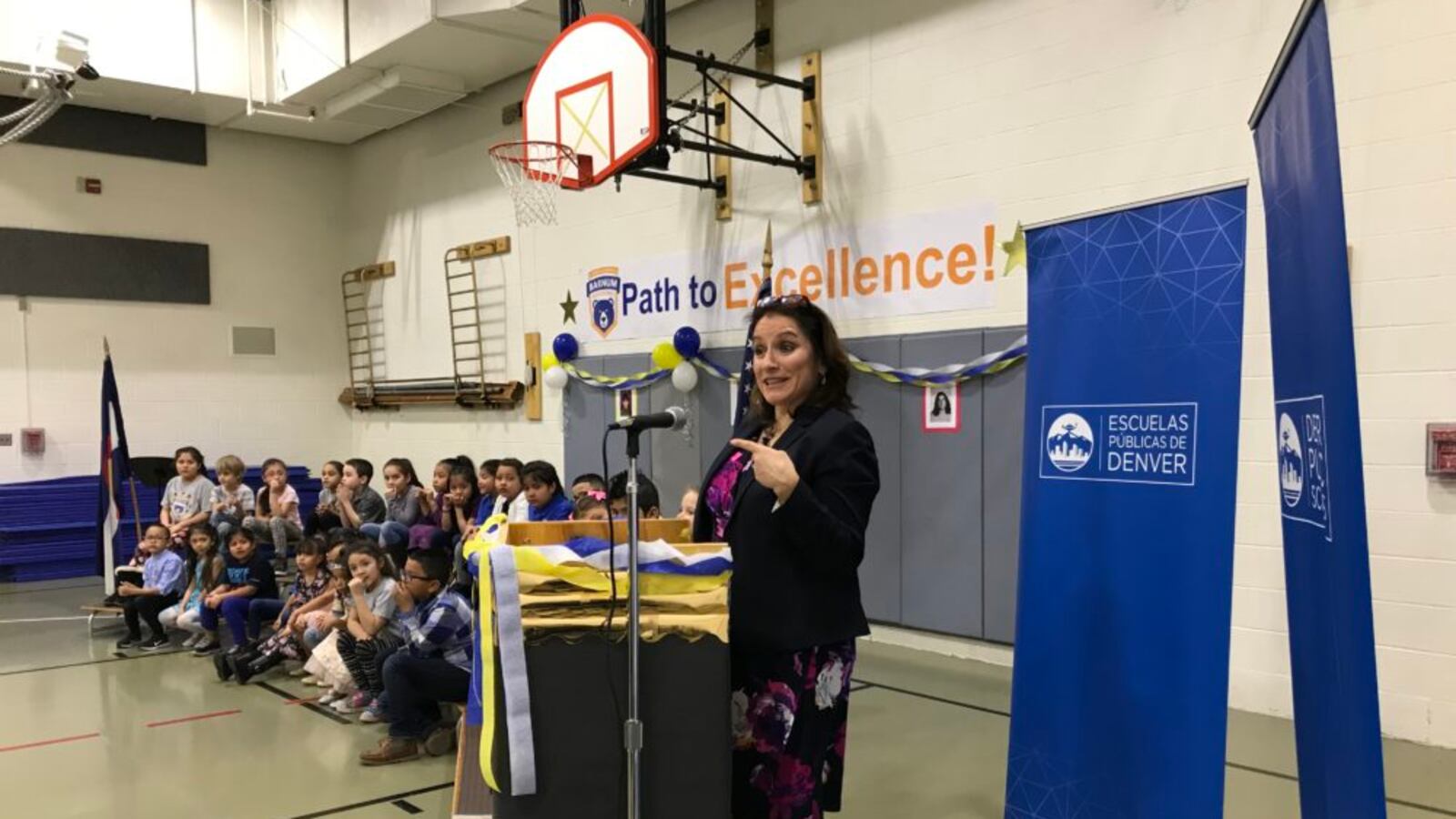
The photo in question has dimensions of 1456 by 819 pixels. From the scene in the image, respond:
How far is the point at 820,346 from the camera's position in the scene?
6.96 ft

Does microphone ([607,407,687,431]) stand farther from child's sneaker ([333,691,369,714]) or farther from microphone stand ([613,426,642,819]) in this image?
child's sneaker ([333,691,369,714])

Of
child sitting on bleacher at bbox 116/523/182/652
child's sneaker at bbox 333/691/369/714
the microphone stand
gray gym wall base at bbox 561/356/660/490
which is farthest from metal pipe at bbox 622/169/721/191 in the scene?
the microphone stand

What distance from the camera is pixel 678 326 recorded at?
670 centimetres

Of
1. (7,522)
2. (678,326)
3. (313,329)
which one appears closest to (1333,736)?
(678,326)

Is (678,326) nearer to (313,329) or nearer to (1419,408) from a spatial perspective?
(1419,408)

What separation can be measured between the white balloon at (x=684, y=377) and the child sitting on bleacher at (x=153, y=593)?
124 inches

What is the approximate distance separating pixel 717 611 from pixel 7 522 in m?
8.48

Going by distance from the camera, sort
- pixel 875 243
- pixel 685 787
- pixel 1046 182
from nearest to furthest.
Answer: pixel 685 787, pixel 1046 182, pixel 875 243

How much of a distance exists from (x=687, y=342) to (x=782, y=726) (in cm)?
454

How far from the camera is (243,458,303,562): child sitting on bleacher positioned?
23.2ft

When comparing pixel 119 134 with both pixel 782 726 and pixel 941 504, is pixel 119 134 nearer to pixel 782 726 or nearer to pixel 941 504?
pixel 941 504

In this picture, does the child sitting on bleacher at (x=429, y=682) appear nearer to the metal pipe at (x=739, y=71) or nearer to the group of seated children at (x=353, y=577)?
the group of seated children at (x=353, y=577)

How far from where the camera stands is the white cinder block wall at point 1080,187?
3799 mm

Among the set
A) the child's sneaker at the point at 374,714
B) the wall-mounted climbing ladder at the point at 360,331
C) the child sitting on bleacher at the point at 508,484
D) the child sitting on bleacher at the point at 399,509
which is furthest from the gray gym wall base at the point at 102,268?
the child's sneaker at the point at 374,714
